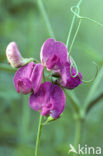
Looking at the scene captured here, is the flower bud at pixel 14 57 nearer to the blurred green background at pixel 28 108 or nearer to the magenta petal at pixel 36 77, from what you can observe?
the magenta petal at pixel 36 77

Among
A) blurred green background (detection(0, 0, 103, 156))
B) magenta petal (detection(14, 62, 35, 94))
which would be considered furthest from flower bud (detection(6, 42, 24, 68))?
blurred green background (detection(0, 0, 103, 156))

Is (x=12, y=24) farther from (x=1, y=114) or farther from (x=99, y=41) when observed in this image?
(x=99, y=41)

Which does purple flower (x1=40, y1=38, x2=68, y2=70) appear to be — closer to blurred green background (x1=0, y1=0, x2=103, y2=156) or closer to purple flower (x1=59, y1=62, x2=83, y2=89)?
purple flower (x1=59, y1=62, x2=83, y2=89)

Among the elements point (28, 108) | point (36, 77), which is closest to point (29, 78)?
point (36, 77)

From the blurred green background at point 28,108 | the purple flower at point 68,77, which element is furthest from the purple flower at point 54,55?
the blurred green background at point 28,108

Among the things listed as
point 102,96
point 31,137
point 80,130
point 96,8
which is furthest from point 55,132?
point 96,8
